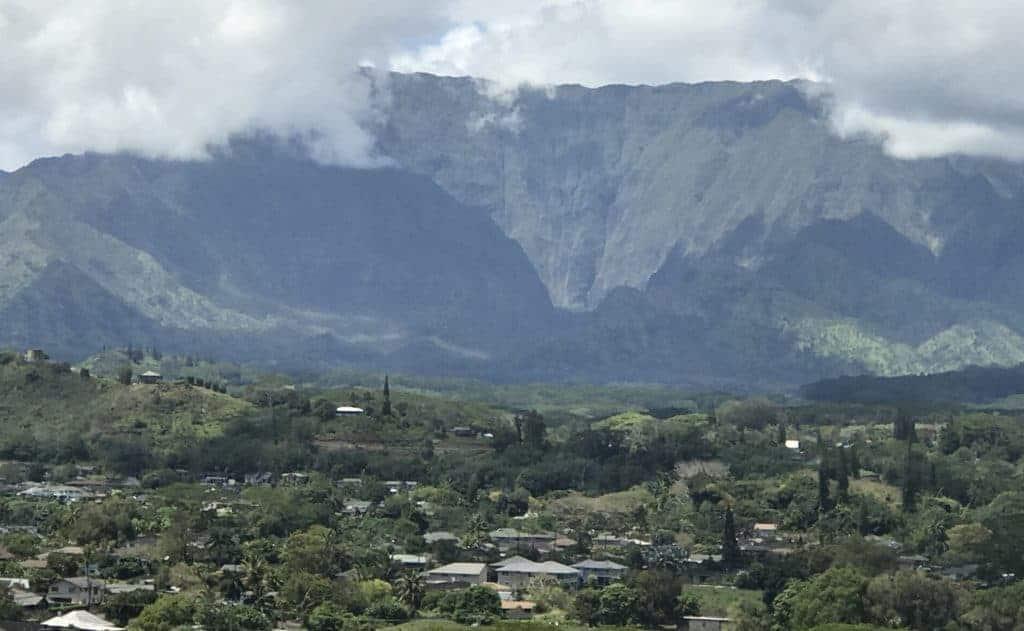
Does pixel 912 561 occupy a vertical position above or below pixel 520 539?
below

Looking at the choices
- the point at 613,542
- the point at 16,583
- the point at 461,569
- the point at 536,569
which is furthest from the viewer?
the point at 613,542

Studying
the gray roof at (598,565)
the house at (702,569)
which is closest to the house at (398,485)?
the house at (702,569)

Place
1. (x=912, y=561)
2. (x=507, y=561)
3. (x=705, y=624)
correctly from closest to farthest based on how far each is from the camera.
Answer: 1. (x=705, y=624)
2. (x=507, y=561)
3. (x=912, y=561)

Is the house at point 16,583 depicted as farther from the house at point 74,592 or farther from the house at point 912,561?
the house at point 912,561

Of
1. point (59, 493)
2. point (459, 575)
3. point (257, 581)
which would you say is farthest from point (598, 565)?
point (59, 493)

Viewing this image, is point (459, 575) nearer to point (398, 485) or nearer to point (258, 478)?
point (398, 485)

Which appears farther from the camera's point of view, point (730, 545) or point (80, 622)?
point (730, 545)
